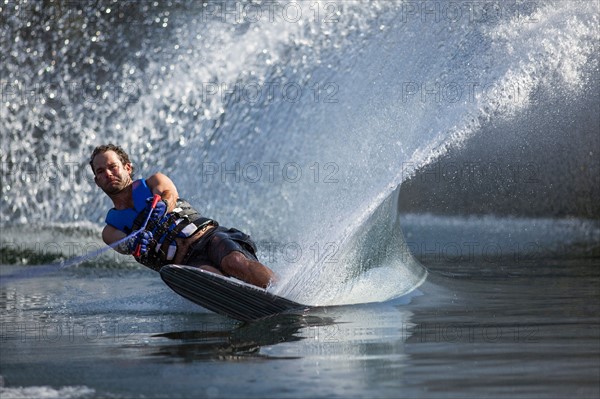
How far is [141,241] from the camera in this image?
23.1ft

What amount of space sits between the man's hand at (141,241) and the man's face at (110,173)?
405mm

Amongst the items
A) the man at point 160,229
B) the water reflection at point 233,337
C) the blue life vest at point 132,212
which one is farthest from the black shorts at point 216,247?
the water reflection at point 233,337

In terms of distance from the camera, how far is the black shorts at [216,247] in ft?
23.4

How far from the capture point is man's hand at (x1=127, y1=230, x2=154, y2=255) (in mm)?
7039

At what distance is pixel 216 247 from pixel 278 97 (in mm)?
5440

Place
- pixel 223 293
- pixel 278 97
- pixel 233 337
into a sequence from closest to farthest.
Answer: pixel 233 337 < pixel 223 293 < pixel 278 97

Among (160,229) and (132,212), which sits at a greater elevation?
(132,212)

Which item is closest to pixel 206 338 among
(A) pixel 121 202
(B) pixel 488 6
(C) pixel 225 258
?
(C) pixel 225 258

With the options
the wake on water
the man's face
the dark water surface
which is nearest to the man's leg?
the dark water surface

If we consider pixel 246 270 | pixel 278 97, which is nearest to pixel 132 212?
pixel 246 270

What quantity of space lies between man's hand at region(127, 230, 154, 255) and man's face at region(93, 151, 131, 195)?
0.40 m

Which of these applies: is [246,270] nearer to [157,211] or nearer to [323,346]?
[157,211]

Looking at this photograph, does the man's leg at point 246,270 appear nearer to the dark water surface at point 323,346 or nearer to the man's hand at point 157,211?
the dark water surface at point 323,346

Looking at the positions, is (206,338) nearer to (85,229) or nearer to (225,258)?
(225,258)
